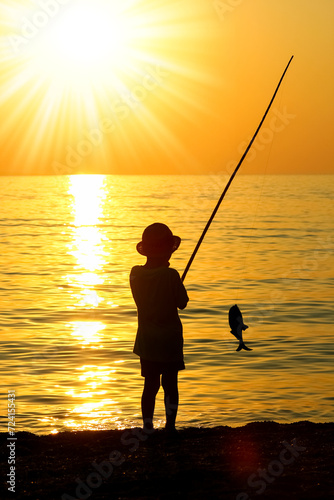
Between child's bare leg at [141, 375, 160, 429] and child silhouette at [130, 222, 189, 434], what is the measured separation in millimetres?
39

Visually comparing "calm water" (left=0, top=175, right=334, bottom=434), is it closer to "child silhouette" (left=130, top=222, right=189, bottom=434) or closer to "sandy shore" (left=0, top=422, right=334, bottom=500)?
"sandy shore" (left=0, top=422, right=334, bottom=500)

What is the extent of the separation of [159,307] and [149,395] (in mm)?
671

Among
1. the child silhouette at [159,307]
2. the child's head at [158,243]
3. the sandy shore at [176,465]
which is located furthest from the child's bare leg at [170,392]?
the child's head at [158,243]

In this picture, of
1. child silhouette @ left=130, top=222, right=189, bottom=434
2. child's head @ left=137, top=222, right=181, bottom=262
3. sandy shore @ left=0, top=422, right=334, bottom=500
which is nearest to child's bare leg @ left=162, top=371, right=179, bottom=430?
child silhouette @ left=130, top=222, right=189, bottom=434

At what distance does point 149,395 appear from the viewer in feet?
19.8

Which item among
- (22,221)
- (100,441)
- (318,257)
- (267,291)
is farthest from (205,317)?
(22,221)

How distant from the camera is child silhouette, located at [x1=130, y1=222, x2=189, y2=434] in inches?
227

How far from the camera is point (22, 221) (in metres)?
50.7

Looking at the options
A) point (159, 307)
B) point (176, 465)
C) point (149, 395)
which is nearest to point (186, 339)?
point (149, 395)

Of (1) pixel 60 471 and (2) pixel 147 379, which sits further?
(2) pixel 147 379

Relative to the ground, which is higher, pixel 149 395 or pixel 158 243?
pixel 158 243

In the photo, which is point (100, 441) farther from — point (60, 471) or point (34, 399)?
point (34, 399)

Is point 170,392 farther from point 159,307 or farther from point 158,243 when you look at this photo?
point 158,243

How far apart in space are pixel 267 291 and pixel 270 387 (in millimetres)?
9398
